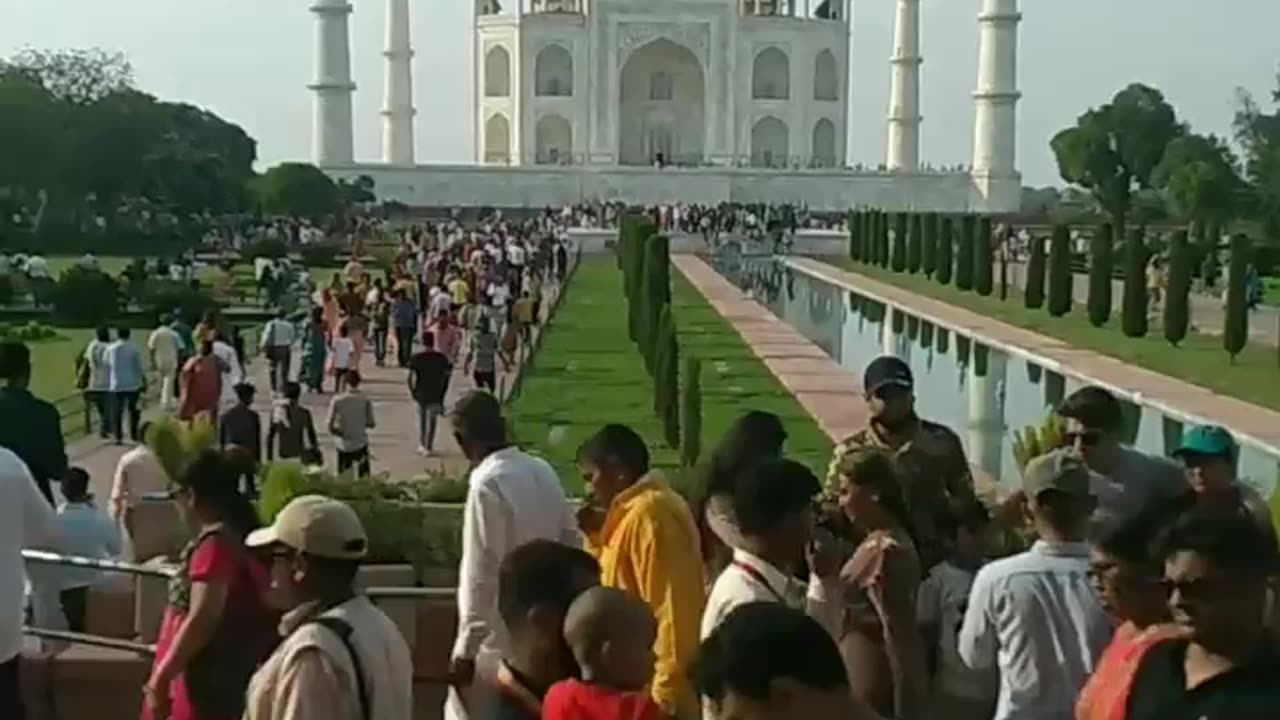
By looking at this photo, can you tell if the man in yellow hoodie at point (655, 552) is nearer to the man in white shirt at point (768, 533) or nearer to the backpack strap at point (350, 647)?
the man in white shirt at point (768, 533)

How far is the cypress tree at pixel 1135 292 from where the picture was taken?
20.7m

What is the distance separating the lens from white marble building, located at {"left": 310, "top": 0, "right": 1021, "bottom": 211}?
5762 cm

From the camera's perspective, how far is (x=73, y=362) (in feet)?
56.9

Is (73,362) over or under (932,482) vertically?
under

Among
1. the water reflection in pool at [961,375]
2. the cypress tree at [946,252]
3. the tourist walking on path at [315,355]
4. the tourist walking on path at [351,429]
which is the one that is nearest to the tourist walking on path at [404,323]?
the tourist walking on path at [315,355]

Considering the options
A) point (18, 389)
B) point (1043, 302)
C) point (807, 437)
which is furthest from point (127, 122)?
point (18, 389)

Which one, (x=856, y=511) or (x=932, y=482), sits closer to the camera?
(x=856, y=511)

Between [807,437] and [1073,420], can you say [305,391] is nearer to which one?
[807,437]

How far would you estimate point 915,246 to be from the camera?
36688 millimetres

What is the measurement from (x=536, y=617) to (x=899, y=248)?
34995mm

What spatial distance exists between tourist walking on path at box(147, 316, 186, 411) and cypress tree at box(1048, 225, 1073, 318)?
41.9 ft

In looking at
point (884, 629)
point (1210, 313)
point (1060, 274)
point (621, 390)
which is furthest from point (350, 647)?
point (1210, 313)

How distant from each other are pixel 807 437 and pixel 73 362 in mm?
7337

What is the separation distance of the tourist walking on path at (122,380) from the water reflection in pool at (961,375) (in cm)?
484
